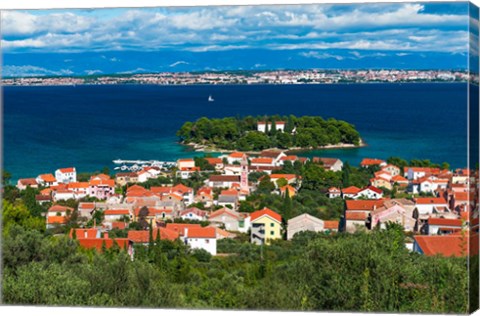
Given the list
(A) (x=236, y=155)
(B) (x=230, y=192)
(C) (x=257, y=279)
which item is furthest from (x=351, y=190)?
(C) (x=257, y=279)

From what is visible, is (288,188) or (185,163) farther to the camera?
(185,163)

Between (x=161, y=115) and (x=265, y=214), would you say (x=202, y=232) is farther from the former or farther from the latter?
(x=161, y=115)

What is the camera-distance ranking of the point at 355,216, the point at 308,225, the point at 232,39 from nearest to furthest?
the point at 232,39 < the point at 355,216 < the point at 308,225

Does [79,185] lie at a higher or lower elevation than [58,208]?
higher

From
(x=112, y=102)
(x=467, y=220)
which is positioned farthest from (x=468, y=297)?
(x=112, y=102)

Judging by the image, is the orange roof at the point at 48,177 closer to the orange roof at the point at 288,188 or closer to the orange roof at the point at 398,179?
the orange roof at the point at 288,188

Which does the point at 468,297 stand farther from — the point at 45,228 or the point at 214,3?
the point at 45,228
